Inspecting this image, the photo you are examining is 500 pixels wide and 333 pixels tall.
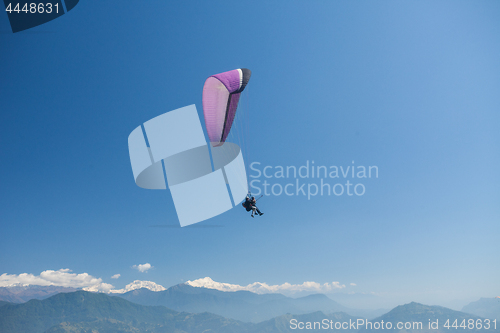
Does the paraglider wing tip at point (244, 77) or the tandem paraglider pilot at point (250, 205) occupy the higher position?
the paraglider wing tip at point (244, 77)

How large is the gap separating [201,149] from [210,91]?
1326 centimetres

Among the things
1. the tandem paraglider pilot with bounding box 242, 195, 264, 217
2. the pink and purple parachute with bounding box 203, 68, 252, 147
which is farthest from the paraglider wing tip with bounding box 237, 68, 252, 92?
the tandem paraglider pilot with bounding box 242, 195, 264, 217

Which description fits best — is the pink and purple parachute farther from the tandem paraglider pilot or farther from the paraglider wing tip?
the tandem paraglider pilot

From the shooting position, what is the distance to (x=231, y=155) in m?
24.8

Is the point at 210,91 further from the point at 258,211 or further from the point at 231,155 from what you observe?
the point at 258,211

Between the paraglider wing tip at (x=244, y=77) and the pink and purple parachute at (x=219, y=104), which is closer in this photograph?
the paraglider wing tip at (x=244, y=77)

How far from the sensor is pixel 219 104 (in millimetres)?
20781

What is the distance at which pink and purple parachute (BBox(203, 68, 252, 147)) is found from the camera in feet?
64.0

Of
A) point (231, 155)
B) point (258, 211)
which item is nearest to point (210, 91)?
point (231, 155)

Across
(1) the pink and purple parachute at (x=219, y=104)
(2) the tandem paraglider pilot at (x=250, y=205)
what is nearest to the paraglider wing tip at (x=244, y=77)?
(1) the pink and purple parachute at (x=219, y=104)

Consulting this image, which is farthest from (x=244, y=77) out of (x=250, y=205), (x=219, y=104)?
(x=250, y=205)

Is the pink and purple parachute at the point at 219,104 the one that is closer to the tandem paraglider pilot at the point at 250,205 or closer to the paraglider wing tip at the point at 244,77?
the paraglider wing tip at the point at 244,77

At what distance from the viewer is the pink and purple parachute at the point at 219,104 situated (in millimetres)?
19520

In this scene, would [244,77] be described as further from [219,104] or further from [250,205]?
[250,205]
